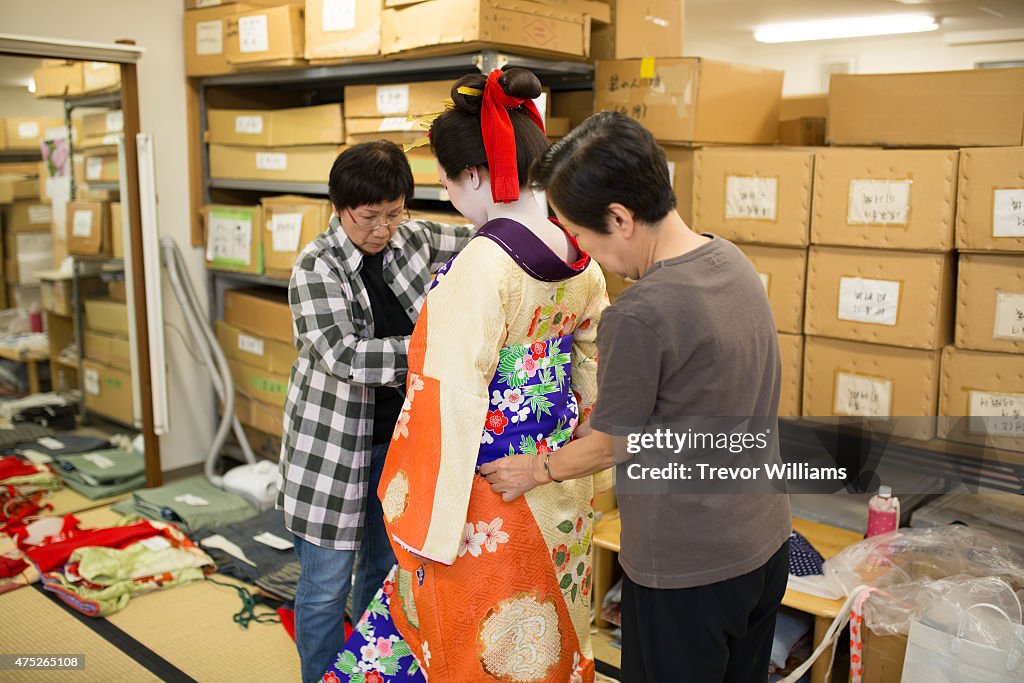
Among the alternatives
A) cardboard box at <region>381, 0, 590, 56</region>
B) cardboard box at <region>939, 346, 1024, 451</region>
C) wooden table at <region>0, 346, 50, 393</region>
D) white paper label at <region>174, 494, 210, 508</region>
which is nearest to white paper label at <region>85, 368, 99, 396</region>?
wooden table at <region>0, 346, 50, 393</region>

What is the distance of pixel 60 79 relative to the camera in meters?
3.26

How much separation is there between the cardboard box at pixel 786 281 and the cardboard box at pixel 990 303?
0.38 metres

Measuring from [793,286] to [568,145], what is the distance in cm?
131

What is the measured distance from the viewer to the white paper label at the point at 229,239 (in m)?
3.55

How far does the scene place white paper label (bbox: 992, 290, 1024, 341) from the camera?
6.56 feet

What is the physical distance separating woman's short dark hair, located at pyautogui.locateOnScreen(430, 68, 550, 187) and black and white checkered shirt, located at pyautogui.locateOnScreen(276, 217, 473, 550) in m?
0.44

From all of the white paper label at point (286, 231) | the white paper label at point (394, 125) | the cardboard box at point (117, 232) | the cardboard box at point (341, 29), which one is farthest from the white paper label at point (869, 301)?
the cardboard box at point (117, 232)

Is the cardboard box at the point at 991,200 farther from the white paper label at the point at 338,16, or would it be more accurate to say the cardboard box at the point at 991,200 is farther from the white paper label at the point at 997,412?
the white paper label at the point at 338,16

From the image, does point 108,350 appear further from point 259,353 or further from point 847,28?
point 847,28

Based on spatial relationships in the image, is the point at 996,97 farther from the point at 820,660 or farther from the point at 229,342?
the point at 229,342

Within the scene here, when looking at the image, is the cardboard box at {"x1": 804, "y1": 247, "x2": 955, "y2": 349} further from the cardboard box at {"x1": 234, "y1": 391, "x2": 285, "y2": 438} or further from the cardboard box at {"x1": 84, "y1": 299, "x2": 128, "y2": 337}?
the cardboard box at {"x1": 84, "y1": 299, "x2": 128, "y2": 337}

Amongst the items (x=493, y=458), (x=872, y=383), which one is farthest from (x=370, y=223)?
(x=872, y=383)

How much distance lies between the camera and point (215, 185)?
3791mm

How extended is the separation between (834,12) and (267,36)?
12.5 ft
